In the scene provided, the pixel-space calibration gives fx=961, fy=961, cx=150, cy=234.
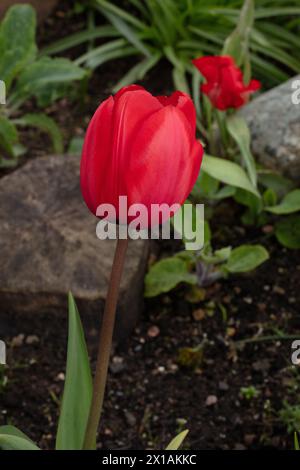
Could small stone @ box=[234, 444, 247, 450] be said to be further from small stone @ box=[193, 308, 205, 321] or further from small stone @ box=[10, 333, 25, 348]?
small stone @ box=[10, 333, 25, 348]

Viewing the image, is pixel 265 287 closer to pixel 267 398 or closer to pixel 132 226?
pixel 267 398

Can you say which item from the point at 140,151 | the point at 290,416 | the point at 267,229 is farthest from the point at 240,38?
the point at 140,151

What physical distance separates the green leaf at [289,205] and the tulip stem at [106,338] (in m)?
1.06

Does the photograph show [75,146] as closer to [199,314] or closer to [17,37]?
[17,37]

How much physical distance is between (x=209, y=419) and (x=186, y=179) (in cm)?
96

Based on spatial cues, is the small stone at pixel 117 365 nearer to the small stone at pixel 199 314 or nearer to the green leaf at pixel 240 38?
the small stone at pixel 199 314

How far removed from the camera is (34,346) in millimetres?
2102

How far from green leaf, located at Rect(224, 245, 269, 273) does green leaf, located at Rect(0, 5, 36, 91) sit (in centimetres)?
79

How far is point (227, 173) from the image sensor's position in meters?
2.16

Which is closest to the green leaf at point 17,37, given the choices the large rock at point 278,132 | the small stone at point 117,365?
the large rock at point 278,132

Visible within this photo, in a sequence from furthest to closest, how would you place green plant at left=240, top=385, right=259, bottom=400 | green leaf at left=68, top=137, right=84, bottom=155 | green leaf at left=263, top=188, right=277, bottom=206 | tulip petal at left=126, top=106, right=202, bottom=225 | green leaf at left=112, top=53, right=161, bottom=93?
green leaf at left=112, top=53, right=161, bottom=93
green leaf at left=68, top=137, right=84, bottom=155
green leaf at left=263, top=188, right=277, bottom=206
green plant at left=240, top=385, right=259, bottom=400
tulip petal at left=126, top=106, right=202, bottom=225

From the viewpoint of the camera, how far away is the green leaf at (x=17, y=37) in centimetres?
251

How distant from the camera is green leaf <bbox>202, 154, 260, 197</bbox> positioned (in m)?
2.13

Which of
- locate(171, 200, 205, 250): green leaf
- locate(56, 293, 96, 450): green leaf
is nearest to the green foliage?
locate(171, 200, 205, 250): green leaf
